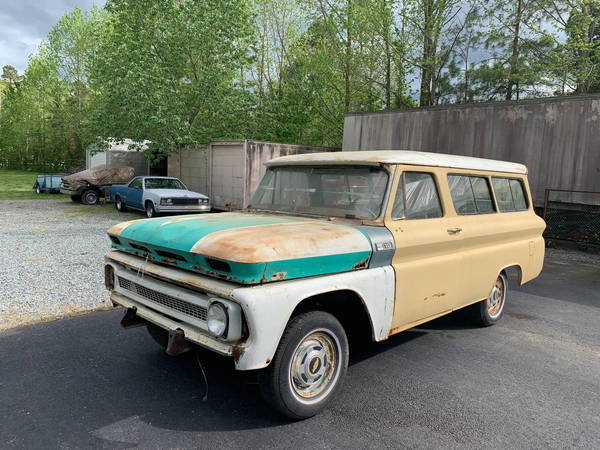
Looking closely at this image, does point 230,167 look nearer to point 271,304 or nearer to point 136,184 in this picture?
point 136,184

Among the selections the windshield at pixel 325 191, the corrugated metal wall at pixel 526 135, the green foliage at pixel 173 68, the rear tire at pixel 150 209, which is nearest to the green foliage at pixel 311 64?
the green foliage at pixel 173 68

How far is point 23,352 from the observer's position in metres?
4.06

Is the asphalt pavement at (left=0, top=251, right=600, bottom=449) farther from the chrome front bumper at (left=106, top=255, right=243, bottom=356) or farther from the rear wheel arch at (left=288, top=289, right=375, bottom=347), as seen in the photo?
the chrome front bumper at (left=106, top=255, right=243, bottom=356)

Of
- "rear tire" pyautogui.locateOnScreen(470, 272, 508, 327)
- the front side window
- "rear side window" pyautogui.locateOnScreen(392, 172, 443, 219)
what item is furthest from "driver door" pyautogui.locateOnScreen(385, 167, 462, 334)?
the front side window

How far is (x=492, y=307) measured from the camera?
5.27 meters

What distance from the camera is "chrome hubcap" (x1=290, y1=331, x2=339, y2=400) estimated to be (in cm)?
304

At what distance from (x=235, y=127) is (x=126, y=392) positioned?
1764cm

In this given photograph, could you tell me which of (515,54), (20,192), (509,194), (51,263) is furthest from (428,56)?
(20,192)

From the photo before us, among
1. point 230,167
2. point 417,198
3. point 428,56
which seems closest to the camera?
point 417,198

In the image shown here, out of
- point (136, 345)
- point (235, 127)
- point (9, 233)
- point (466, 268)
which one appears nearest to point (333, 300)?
point (466, 268)

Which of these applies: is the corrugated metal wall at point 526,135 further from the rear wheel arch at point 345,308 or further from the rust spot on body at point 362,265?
the rust spot on body at point 362,265

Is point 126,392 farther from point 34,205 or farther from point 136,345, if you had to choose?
point 34,205

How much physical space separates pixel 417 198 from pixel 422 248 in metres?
0.46

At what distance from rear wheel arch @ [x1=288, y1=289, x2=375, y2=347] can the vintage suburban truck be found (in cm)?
1
